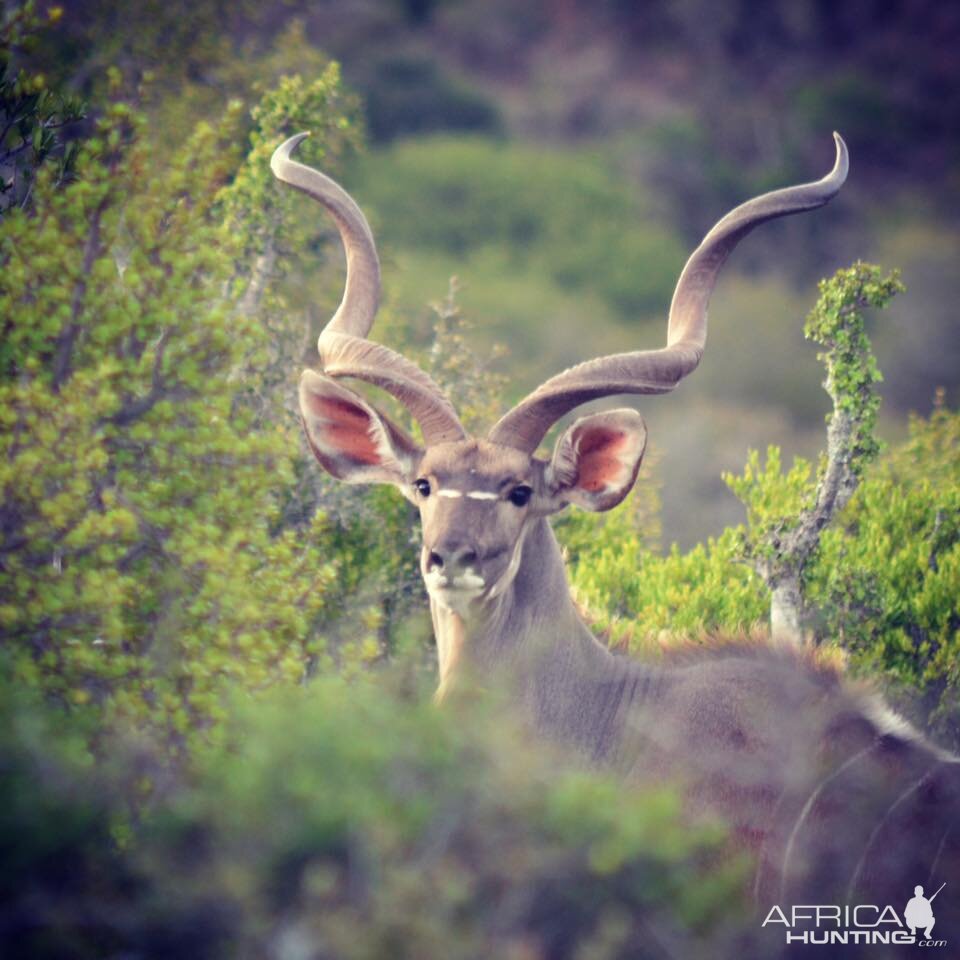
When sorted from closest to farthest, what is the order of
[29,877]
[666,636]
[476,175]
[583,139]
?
[29,877], [666,636], [476,175], [583,139]

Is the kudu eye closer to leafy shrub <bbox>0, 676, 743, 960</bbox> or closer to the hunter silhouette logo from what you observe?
leafy shrub <bbox>0, 676, 743, 960</bbox>

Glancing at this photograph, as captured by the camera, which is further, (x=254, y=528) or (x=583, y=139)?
(x=583, y=139)

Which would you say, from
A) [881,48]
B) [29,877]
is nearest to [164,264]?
[29,877]

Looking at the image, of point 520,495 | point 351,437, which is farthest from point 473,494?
point 351,437

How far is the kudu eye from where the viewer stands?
15.5 feet

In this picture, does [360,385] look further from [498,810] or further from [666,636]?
[498,810]

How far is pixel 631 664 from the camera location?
497 centimetres

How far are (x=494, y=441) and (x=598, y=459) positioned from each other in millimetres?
396

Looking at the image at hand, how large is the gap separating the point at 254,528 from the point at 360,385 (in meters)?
2.92

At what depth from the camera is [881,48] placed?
41.2m

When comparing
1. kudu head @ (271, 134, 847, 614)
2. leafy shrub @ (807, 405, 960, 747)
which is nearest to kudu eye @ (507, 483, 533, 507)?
kudu head @ (271, 134, 847, 614)

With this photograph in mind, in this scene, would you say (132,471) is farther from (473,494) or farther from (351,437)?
(473,494)

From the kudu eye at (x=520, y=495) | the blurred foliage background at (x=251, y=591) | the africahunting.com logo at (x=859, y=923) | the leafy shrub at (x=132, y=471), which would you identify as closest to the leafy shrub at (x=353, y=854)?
the blurred foliage background at (x=251, y=591)

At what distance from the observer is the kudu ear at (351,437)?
4957mm
